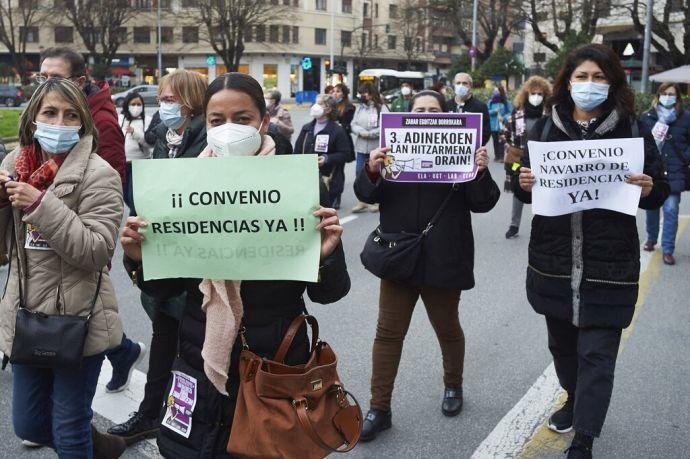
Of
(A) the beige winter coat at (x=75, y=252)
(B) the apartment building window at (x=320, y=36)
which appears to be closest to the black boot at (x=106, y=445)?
(A) the beige winter coat at (x=75, y=252)

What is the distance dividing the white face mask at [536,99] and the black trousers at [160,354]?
677 cm

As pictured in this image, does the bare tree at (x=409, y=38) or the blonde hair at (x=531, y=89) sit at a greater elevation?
the bare tree at (x=409, y=38)

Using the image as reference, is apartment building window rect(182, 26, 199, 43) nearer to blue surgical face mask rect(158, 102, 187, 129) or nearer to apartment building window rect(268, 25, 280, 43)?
apartment building window rect(268, 25, 280, 43)

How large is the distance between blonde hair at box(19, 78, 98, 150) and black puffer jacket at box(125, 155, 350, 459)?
87cm

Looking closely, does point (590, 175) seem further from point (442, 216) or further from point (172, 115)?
point (172, 115)

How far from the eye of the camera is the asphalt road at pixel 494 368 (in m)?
3.98

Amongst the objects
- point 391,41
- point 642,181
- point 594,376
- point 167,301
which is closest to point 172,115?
point 167,301

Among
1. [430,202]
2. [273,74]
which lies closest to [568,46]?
[430,202]

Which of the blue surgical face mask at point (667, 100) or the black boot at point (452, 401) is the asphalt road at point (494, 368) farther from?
the blue surgical face mask at point (667, 100)

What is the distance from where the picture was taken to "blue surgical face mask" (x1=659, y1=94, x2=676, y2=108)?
7.79m

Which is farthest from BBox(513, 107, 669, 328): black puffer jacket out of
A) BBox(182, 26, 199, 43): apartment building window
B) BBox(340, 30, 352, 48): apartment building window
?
BBox(340, 30, 352, 48): apartment building window

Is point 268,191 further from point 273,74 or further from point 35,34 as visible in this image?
point 35,34

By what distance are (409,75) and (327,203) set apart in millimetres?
58815

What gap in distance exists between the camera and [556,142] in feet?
11.6
